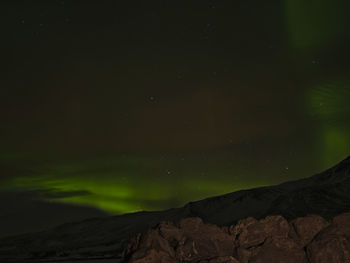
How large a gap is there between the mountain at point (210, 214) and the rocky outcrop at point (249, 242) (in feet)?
319

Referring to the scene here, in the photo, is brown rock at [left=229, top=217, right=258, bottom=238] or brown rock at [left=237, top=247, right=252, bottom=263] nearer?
brown rock at [left=237, top=247, right=252, bottom=263]

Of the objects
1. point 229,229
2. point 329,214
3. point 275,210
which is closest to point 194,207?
point 275,210

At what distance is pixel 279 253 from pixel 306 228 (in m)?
1.28

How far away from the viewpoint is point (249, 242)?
28.0 feet

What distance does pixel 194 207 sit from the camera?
5300 inches

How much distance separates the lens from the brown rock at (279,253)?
7.62m

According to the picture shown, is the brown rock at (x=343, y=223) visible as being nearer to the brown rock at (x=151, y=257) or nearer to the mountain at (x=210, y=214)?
the brown rock at (x=151, y=257)

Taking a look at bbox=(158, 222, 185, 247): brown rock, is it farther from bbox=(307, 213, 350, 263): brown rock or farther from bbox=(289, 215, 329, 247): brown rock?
bbox=(307, 213, 350, 263): brown rock

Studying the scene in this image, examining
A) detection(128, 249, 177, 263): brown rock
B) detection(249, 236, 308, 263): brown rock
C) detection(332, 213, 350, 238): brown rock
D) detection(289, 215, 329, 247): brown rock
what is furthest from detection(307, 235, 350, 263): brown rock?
detection(128, 249, 177, 263): brown rock

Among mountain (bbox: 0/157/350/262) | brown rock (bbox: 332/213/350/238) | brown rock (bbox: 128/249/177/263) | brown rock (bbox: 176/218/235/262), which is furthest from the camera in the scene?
mountain (bbox: 0/157/350/262)

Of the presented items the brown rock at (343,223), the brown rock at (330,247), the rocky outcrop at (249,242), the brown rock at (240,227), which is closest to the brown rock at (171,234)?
the rocky outcrop at (249,242)

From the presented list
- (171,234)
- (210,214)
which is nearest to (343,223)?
(171,234)

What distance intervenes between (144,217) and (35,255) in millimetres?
36213

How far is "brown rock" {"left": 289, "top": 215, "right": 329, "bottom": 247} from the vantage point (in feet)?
28.0
